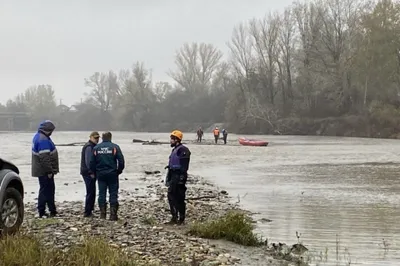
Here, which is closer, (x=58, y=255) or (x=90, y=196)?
(x=58, y=255)

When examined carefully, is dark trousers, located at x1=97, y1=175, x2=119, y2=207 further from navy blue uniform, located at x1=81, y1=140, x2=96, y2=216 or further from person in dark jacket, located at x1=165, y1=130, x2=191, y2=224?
person in dark jacket, located at x1=165, y1=130, x2=191, y2=224

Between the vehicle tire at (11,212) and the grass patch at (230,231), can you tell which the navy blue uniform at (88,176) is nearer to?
the grass patch at (230,231)

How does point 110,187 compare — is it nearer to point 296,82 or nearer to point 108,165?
point 108,165

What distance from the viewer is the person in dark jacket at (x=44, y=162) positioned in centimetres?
1027

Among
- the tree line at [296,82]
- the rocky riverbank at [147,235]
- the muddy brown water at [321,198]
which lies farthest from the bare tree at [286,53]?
the rocky riverbank at [147,235]

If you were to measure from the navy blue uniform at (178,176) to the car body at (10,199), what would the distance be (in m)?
3.20

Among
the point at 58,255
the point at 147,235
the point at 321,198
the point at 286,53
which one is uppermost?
the point at 286,53

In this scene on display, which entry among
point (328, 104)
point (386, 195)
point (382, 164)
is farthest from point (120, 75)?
point (386, 195)

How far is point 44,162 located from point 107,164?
1.18m

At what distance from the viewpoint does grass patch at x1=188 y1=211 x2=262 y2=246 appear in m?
9.09

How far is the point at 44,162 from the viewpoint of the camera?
33.6 feet

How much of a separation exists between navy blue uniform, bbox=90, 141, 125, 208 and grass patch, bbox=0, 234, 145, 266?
3814 millimetres

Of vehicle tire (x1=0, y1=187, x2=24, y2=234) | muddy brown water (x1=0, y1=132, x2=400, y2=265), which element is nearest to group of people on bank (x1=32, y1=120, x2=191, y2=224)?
muddy brown water (x1=0, y1=132, x2=400, y2=265)

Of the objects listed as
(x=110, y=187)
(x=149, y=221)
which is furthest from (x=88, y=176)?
(x=149, y=221)
